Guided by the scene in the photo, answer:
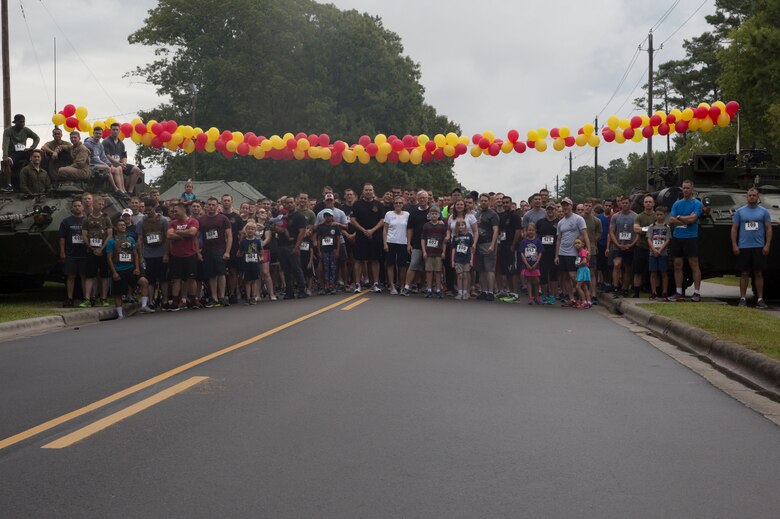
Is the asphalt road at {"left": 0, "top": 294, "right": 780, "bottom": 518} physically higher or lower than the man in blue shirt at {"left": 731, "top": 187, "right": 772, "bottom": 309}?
lower

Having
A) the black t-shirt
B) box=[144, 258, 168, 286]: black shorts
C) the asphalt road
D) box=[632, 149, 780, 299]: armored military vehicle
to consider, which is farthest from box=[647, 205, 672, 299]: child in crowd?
box=[144, 258, 168, 286]: black shorts

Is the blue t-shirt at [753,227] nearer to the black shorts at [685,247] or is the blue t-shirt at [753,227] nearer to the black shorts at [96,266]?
the black shorts at [685,247]

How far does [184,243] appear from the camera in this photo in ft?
53.0

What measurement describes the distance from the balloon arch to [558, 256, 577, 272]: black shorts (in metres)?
5.65

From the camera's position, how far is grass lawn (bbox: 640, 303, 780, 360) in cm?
937

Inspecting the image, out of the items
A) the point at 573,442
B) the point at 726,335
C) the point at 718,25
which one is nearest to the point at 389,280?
the point at 726,335

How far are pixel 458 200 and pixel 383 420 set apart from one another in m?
12.1

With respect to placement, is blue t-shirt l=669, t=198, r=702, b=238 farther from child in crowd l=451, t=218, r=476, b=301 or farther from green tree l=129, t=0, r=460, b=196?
green tree l=129, t=0, r=460, b=196

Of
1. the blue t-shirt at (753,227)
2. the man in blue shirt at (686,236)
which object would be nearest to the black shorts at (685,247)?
the man in blue shirt at (686,236)

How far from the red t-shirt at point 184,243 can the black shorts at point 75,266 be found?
1582 mm

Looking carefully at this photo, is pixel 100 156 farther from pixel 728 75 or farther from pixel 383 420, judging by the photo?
pixel 728 75

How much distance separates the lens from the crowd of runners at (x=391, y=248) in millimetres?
15641

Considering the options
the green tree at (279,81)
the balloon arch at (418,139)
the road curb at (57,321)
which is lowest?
the road curb at (57,321)

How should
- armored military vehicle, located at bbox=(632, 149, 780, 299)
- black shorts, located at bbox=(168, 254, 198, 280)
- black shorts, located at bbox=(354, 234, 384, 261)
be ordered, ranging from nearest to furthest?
black shorts, located at bbox=(168, 254, 198, 280) < armored military vehicle, located at bbox=(632, 149, 780, 299) < black shorts, located at bbox=(354, 234, 384, 261)
